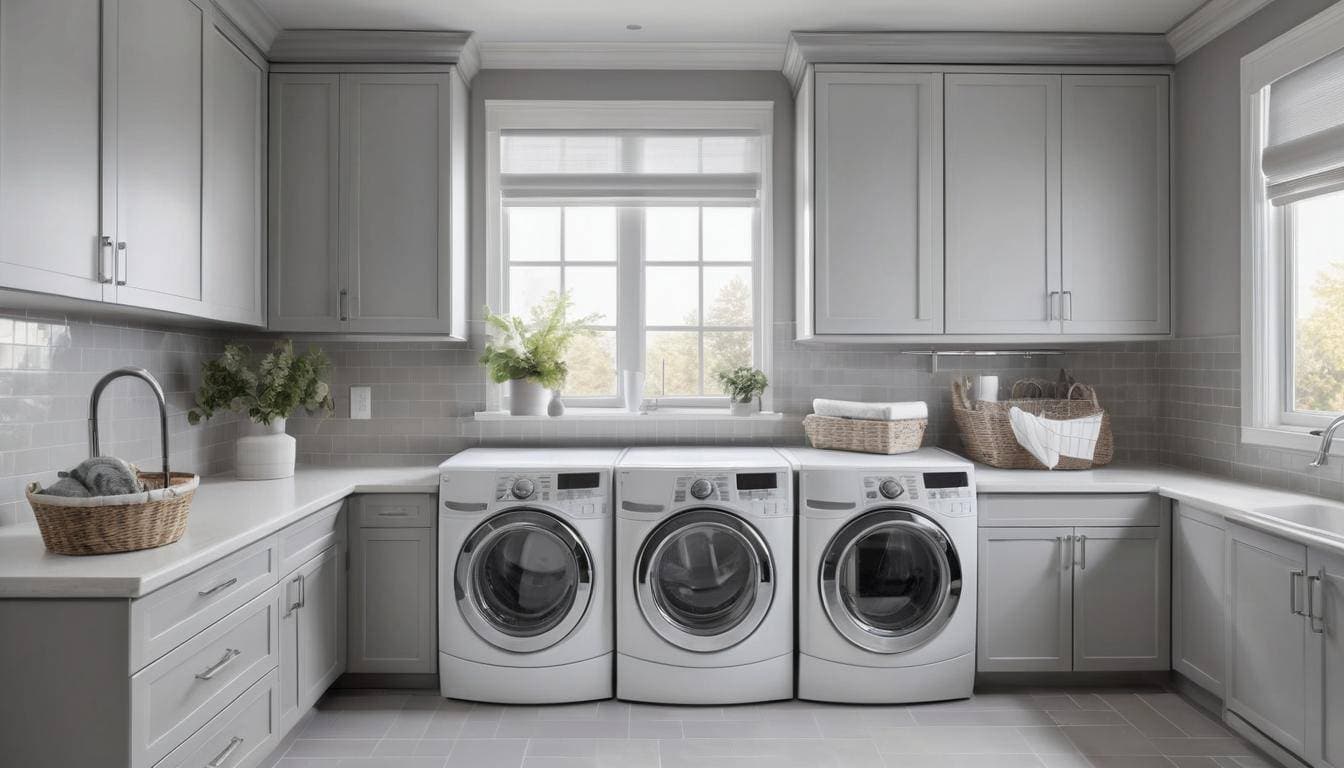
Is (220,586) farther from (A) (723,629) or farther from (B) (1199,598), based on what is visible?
(B) (1199,598)

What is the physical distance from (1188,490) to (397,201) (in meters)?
3.20

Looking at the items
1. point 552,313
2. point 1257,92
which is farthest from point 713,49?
point 1257,92

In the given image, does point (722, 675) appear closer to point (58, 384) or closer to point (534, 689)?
point (534, 689)

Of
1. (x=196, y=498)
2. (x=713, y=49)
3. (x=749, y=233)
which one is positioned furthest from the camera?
(x=749, y=233)

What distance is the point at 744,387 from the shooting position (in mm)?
3352

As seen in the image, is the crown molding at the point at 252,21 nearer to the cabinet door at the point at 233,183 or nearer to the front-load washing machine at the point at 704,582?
the cabinet door at the point at 233,183

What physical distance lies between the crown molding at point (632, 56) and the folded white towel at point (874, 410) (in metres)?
1.53

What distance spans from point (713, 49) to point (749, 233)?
808 millimetres

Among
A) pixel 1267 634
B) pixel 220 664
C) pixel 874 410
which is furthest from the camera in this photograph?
pixel 874 410

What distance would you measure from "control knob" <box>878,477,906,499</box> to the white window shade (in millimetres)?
1682

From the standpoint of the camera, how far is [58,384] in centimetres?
223

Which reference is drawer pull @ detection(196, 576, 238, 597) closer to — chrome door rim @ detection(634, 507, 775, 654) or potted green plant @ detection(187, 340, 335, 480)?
potted green plant @ detection(187, 340, 335, 480)

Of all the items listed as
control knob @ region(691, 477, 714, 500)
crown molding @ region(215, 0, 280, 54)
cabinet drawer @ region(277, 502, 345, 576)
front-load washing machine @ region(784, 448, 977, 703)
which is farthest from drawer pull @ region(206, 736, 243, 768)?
crown molding @ region(215, 0, 280, 54)

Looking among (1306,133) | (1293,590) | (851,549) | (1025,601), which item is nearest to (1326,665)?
(1293,590)
